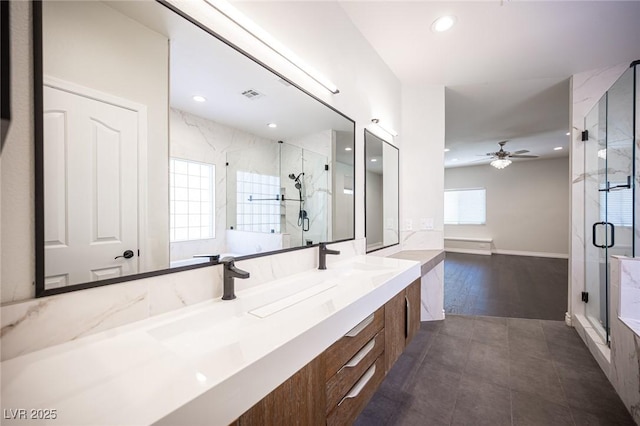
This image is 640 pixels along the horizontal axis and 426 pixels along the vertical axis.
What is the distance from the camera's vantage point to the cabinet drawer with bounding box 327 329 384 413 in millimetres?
893

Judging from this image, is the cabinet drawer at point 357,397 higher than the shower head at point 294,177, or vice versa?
the shower head at point 294,177

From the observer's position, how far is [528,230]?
23.1 ft

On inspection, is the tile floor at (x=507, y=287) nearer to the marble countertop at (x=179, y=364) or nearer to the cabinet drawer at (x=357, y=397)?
the cabinet drawer at (x=357, y=397)

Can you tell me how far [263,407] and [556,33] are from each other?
3.29 metres

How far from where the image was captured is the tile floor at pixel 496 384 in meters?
1.57

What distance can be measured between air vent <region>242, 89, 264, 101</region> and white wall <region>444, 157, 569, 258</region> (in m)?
8.23

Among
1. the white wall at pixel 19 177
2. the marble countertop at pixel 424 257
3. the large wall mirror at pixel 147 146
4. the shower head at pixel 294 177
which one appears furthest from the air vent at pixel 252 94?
the marble countertop at pixel 424 257

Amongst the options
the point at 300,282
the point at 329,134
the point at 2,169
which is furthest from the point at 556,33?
the point at 2,169

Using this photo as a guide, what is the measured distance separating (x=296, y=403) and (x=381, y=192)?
6.59ft

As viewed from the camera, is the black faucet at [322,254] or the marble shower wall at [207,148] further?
the black faucet at [322,254]

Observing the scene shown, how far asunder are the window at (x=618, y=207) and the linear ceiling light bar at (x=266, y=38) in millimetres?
2687

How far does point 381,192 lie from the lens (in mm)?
2471

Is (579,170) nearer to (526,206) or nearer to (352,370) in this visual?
(352,370)

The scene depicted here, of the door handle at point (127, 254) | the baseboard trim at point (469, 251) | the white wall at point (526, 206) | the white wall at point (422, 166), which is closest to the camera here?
the door handle at point (127, 254)
